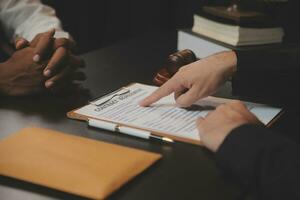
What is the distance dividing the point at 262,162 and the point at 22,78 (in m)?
0.68

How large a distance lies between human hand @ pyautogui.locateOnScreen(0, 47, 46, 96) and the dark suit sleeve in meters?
0.57

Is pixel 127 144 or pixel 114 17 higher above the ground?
pixel 127 144

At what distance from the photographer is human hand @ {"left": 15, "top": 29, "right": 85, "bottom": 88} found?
117 cm

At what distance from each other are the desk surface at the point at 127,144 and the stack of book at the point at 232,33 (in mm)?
197

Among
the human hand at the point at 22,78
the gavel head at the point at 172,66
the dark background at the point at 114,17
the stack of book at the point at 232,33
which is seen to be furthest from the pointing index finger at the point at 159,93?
the dark background at the point at 114,17

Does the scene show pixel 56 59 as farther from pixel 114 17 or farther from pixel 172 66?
pixel 114 17

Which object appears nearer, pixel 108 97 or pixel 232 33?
pixel 108 97

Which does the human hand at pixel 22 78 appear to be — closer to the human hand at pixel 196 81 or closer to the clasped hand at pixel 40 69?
the clasped hand at pixel 40 69

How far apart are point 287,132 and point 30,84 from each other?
0.63 metres

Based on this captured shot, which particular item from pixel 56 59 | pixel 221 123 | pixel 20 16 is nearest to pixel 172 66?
pixel 56 59

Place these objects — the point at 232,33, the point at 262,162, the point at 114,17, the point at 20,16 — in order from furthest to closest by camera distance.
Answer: the point at 114,17 → the point at 20,16 → the point at 232,33 → the point at 262,162

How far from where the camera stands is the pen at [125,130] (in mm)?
896

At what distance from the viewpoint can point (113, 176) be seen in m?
0.72

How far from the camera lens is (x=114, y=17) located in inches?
109
